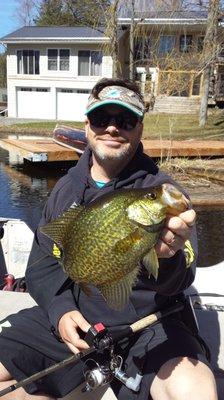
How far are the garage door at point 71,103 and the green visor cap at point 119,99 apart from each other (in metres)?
29.8

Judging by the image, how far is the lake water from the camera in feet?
26.6

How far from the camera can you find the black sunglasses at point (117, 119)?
98.8 inches

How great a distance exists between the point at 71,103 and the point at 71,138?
1864 cm

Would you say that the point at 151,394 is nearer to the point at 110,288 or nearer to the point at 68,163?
the point at 110,288

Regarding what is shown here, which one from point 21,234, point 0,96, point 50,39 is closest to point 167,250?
point 21,234

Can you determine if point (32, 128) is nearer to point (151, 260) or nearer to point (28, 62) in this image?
point (28, 62)

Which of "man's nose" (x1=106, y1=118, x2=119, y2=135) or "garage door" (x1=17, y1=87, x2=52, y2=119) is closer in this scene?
"man's nose" (x1=106, y1=118, x2=119, y2=135)

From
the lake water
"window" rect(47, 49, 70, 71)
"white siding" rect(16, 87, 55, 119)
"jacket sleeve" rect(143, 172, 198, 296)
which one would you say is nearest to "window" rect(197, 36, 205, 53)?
"window" rect(47, 49, 70, 71)

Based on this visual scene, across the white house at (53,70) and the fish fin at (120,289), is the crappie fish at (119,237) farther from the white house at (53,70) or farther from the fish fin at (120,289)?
the white house at (53,70)

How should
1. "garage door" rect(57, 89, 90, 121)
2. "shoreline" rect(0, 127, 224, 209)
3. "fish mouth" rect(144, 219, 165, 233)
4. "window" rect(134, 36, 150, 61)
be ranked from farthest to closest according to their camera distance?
"garage door" rect(57, 89, 90, 121)
"window" rect(134, 36, 150, 61)
"shoreline" rect(0, 127, 224, 209)
"fish mouth" rect(144, 219, 165, 233)

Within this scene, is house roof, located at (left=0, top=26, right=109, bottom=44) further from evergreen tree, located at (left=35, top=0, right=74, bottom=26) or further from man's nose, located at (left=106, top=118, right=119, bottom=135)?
man's nose, located at (left=106, top=118, right=119, bottom=135)

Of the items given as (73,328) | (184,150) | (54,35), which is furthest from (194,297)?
(54,35)

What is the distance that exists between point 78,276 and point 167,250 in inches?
14.2

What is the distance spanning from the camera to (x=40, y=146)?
15.1 m
